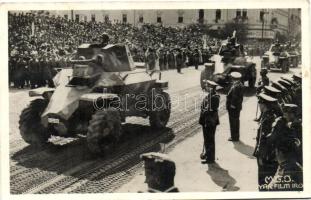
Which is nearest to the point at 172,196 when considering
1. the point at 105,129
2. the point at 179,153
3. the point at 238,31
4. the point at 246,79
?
the point at 179,153

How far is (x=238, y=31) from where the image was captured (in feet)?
27.0

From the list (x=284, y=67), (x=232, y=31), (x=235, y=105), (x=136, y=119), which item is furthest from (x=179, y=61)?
(x=235, y=105)

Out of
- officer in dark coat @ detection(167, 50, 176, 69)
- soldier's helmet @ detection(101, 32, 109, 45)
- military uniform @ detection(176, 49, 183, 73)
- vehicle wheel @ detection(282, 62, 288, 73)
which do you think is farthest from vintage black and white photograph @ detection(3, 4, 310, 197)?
officer in dark coat @ detection(167, 50, 176, 69)

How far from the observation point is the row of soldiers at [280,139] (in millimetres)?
5332

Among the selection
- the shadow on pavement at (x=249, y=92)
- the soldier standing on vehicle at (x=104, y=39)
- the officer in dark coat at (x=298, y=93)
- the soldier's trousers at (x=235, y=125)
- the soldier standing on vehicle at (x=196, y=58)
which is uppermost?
the soldier standing on vehicle at (x=104, y=39)

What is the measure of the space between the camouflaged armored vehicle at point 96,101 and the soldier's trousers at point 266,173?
191cm

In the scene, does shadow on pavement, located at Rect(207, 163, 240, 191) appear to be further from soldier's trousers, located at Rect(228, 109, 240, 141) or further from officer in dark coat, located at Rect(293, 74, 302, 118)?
officer in dark coat, located at Rect(293, 74, 302, 118)

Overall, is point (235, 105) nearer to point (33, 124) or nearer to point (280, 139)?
point (280, 139)

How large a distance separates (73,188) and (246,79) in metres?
5.82

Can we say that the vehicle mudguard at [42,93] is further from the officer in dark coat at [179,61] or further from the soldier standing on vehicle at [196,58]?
the officer in dark coat at [179,61]

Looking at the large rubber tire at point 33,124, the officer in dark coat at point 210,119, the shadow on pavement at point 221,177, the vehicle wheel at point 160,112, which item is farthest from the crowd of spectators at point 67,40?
the shadow on pavement at point 221,177

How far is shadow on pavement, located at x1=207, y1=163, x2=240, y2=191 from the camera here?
6153mm

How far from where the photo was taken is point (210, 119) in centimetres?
648

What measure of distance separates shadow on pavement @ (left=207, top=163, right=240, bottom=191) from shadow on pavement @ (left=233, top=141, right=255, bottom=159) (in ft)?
1.69
